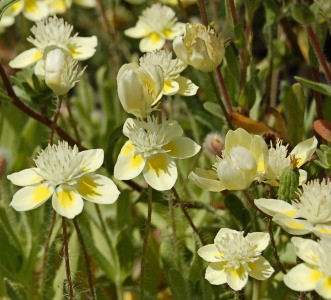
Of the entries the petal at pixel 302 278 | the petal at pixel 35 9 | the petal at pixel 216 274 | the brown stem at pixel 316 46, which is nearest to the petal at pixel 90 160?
the petal at pixel 216 274

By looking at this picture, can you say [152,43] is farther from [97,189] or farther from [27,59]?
[97,189]

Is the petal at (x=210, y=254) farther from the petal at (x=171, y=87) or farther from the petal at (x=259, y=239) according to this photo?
the petal at (x=171, y=87)

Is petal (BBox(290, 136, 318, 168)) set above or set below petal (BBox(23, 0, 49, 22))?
below

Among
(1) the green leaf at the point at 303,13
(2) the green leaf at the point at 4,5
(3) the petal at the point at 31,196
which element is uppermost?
(2) the green leaf at the point at 4,5

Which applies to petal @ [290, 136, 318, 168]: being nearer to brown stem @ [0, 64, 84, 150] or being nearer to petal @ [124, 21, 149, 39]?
brown stem @ [0, 64, 84, 150]

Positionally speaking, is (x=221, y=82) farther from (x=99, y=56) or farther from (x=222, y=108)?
(x=99, y=56)

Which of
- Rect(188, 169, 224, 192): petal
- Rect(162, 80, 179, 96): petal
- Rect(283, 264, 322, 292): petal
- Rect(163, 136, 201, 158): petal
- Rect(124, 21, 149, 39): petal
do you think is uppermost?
Rect(162, 80, 179, 96): petal

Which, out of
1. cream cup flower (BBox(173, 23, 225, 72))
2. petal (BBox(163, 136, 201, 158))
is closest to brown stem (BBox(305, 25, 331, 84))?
cream cup flower (BBox(173, 23, 225, 72))
